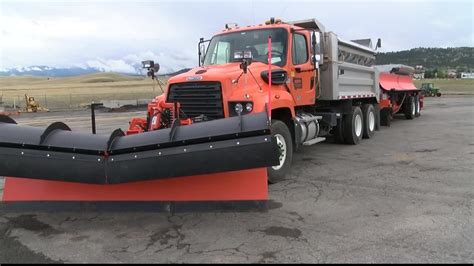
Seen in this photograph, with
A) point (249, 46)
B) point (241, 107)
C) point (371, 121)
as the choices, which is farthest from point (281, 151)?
point (371, 121)

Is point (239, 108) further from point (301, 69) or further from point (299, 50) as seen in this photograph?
point (299, 50)

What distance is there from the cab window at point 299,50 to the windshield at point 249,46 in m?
0.29

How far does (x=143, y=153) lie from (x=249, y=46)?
439cm

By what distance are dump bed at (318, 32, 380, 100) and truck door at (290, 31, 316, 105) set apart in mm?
929

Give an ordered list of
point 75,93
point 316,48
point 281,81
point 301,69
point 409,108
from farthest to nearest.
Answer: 1. point 75,93
2. point 409,108
3. point 316,48
4. point 301,69
5. point 281,81

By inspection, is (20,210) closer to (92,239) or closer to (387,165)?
(92,239)

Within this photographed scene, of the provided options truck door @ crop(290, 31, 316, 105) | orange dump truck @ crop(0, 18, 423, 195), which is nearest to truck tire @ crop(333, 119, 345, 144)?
orange dump truck @ crop(0, 18, 423, 195)

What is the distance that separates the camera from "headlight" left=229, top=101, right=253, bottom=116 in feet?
23.9

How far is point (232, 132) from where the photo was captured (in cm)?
521

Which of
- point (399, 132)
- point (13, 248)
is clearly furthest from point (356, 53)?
point (13, 248)

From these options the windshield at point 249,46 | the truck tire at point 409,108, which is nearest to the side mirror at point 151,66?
the windshield at point 249,46

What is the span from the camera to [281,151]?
7531 mm

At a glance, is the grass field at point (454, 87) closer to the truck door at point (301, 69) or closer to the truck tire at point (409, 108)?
the truck tire at point (409, 108)

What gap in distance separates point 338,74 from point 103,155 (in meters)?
6.87
